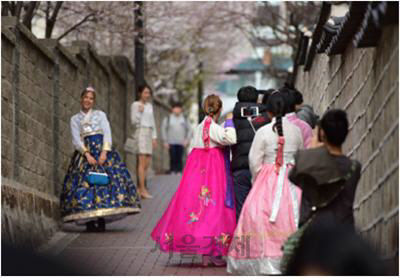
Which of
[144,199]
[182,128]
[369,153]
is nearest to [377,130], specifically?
[369,153]

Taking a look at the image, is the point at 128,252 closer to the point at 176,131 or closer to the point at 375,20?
the point at 375,20

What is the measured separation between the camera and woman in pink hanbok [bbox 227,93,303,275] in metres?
9.12

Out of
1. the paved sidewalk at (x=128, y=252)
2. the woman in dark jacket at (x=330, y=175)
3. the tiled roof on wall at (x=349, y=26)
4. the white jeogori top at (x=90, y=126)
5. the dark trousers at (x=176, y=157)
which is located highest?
the tiled roof on wall at (x=349, y=26)

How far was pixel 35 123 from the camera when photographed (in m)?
13.7

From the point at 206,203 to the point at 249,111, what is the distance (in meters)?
1.03

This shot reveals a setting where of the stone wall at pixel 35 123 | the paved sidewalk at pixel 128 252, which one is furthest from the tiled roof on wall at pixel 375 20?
the stone wall at pixel 35 123

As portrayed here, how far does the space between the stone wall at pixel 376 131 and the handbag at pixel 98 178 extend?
316 cm

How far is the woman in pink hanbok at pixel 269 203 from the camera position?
29.9 feet

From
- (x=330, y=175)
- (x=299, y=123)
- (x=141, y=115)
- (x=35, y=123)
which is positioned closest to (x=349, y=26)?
(x=299, y=123)

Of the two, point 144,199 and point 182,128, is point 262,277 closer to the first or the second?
point 144,199

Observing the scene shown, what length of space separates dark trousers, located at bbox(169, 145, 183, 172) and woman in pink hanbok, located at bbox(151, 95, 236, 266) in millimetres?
14427

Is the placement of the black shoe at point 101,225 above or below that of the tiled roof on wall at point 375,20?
below

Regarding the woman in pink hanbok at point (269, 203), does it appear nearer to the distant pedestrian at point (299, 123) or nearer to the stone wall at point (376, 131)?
the distant pedestrian at point (299, 123)

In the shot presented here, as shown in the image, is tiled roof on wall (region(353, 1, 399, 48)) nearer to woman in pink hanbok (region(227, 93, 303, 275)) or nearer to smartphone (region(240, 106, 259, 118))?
woman in pink hanbok (region(227, 93, 303, 275))
